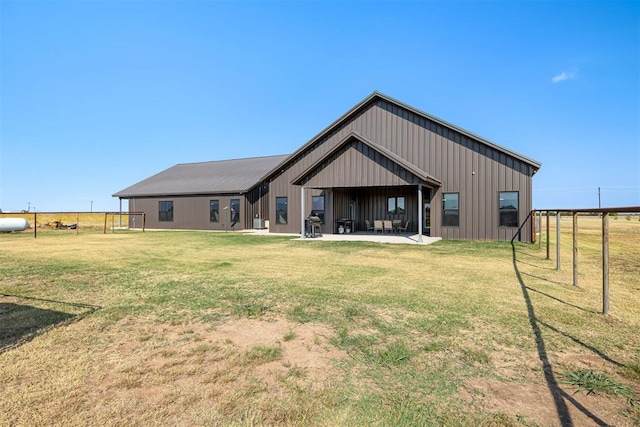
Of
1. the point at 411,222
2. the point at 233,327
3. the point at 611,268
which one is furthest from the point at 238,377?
the point at 411,222

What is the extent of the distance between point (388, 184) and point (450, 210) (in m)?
4.41

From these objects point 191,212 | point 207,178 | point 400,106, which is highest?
point 400,106

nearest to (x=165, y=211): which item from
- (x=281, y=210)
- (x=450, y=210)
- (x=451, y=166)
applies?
(x=281, y=210)

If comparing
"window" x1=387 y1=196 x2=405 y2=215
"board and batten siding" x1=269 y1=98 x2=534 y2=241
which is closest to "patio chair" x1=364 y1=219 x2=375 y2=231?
"window" x1=387 y1=196 x2=405 y2=215

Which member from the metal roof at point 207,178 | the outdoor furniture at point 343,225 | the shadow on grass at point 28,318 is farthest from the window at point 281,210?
the shadow on grass at point 28,318

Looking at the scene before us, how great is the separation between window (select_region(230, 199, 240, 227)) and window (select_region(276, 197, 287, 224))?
452 cm

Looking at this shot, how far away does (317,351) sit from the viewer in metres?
3.49

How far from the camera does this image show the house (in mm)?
15867

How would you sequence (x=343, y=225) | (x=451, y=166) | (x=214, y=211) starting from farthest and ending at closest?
(x=214, y=211) < (x=343, y=225) < (x=451, y=166)

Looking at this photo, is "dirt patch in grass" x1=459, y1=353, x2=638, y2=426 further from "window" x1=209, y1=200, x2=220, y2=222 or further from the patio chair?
"window" x1=209, y1=200, x2=220, y2=222

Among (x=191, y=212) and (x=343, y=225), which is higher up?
(x=191, y=212)

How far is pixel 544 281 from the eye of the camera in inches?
278

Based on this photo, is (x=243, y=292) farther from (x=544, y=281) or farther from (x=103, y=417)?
(x=544, y=281)

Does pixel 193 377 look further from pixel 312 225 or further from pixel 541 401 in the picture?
pixel 312 225
